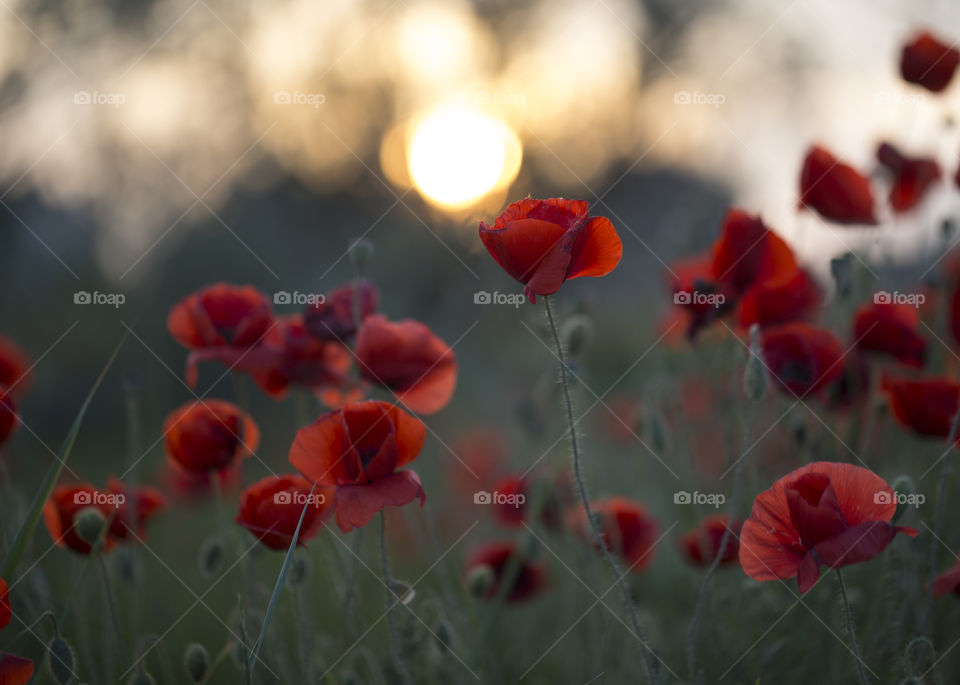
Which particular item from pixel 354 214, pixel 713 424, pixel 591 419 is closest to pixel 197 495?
pixel 713 424

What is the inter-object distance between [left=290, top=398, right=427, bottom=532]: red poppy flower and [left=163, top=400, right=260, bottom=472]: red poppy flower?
377 mm

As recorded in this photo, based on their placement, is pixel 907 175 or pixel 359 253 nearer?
pixel 359 253

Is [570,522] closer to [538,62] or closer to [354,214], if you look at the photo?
[538,62]

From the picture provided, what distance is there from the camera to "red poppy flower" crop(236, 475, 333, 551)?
119cm

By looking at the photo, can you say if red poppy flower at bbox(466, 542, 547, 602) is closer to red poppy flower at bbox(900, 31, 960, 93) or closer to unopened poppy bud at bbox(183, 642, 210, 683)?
unopened poppy bud at bbox(183, 642, 210, 683)

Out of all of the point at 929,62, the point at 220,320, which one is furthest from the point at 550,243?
the point at 929,62

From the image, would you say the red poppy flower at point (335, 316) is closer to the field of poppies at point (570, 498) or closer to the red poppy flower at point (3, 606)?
the field of poppies at point (570, 498)

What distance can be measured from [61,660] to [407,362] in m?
0.75
